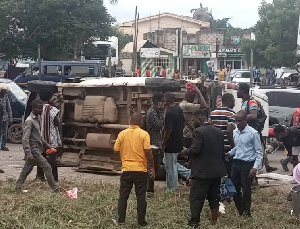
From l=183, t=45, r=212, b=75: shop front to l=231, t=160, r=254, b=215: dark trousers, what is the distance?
42.6 meters

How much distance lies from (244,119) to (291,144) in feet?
12.7

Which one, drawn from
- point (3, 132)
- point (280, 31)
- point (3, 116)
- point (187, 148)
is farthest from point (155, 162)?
point (280, 31)

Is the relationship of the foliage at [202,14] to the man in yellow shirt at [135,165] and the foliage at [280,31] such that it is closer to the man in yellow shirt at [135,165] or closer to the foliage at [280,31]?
the foliage at [280,31]

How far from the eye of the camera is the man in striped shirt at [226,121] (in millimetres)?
9330

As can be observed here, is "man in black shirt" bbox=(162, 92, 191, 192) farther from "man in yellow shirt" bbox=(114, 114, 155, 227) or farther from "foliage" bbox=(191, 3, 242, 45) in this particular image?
"foliage" bbox=(191, 3, 242, 45)

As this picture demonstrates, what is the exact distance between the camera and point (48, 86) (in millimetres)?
12922

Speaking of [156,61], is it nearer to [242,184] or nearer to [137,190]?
[242,184]

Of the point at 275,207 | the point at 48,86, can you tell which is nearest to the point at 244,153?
the point at 275,207

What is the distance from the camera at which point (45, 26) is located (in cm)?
2956

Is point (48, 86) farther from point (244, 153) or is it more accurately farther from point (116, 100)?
point (244, 153)

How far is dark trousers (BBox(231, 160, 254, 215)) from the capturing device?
840 centimetres

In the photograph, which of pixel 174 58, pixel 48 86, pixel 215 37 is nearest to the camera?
pixel 48 86

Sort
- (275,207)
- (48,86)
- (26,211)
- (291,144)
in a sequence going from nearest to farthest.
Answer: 1. (26,211)
2. (275,207)
3. (291,144)
4. (48,86)

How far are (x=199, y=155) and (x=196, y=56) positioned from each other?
44.2 metres
